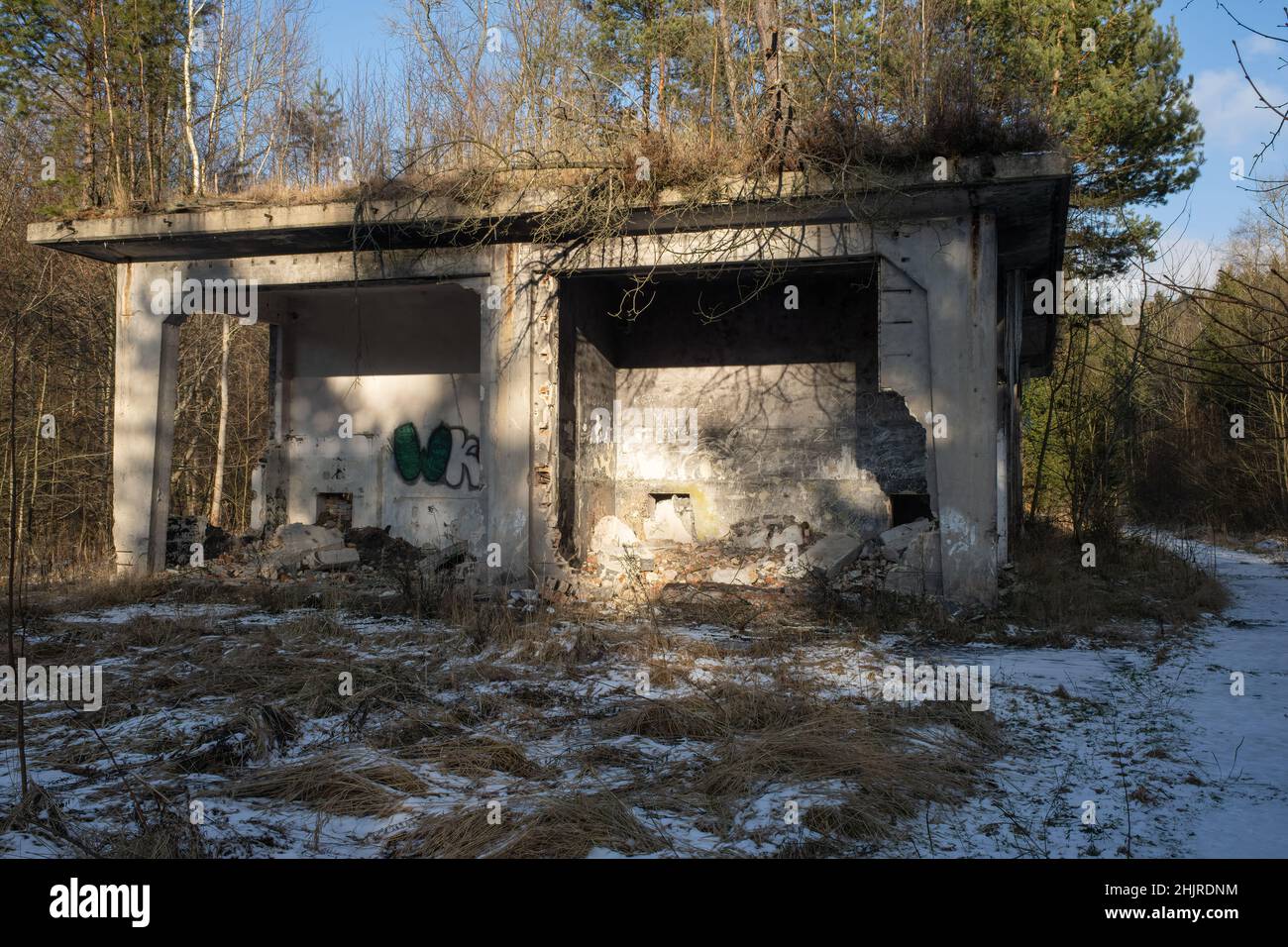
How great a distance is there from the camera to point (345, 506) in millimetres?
14695

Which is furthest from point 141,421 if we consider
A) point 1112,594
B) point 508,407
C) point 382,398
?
point 1112,594

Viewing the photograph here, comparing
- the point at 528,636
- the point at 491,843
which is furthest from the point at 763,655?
the point at 491,843

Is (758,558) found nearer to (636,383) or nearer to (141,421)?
(636,383)

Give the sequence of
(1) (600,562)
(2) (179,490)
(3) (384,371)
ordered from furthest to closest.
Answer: (2) (179,490) → (3) (384,371) → (1) (600,562)

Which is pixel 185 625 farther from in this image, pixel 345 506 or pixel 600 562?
pixel 345 506

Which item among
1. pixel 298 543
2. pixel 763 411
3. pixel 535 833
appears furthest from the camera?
pixel 763 411

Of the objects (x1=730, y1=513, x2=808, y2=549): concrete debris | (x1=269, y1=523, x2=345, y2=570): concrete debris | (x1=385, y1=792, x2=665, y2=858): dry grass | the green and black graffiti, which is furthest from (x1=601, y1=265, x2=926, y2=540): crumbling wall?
(x1=385, y1=792, x2=665, y2=858): dry grass

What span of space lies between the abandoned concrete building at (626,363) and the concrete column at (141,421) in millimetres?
32

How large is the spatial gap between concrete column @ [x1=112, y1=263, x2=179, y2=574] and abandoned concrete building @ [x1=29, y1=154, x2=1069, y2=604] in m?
0.03

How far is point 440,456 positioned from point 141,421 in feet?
13.4

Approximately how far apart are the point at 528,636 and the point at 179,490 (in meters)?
12.8

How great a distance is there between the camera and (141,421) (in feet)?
39.0

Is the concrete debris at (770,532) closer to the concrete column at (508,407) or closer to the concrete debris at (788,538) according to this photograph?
the concrete debris at (788,538)

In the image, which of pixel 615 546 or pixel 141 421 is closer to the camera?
pixel 141 421
